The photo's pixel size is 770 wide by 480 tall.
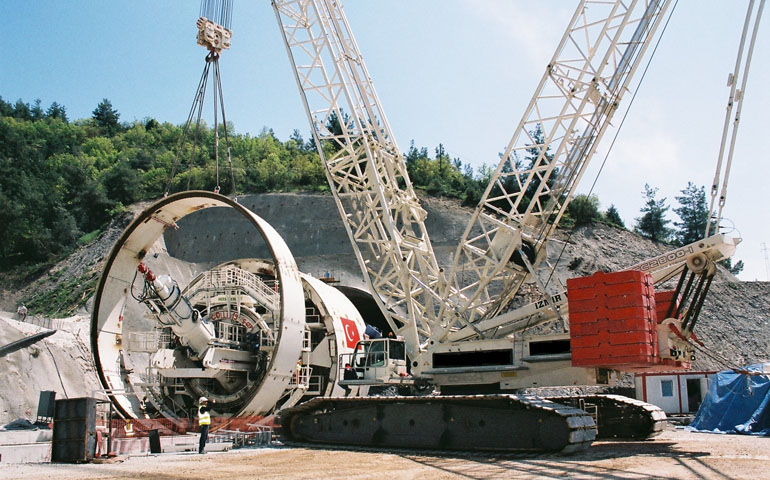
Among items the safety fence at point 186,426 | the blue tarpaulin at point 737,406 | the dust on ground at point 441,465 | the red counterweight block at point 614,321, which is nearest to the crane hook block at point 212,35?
the safety fence at point 186,426

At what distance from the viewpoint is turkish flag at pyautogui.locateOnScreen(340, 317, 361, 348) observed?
71.0 ft

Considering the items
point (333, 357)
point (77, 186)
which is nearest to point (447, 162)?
point (77, 186)

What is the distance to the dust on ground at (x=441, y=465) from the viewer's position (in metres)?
9.52

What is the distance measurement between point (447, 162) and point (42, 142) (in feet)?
151

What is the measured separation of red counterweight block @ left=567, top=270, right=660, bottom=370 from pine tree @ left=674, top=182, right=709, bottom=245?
39.5 metres

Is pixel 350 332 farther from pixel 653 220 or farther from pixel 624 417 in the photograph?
pixel 653 220

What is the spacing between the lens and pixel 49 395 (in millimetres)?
18406

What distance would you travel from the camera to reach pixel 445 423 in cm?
1347

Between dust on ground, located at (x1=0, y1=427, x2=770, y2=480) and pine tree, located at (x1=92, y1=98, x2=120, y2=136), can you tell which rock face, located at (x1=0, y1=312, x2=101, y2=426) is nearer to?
dust on ground, located at (x1=0, y1=427, x2=770, y2=480)

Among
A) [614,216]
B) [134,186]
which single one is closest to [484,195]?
[614,216]

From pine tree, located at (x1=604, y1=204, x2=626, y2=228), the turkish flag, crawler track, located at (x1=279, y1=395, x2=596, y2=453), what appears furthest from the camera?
pine tree, located at (x1=604, y1=204, x2=626, y2=228)

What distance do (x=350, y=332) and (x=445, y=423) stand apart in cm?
881

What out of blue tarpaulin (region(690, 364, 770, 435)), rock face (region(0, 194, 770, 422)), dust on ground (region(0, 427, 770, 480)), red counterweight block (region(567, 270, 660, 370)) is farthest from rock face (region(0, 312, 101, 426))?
blue tarpaulin (region(690, 364, 770, 435))

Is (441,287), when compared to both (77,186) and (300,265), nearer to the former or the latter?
(300,265)
